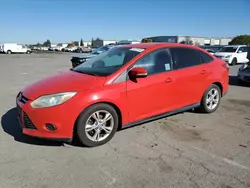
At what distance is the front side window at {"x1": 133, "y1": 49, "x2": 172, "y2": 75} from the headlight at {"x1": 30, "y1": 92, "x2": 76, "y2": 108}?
1.28 metres

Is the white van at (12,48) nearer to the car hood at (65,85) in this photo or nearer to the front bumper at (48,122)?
the car hood at (65,85)

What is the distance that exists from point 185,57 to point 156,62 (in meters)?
0.82

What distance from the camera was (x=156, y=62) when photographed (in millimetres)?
4332

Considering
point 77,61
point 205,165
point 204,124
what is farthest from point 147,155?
point 77,61

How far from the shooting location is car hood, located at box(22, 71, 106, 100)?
142 inches

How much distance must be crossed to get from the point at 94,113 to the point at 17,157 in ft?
4.04

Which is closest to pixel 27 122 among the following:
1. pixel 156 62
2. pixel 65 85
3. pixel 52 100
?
pixel 52 100

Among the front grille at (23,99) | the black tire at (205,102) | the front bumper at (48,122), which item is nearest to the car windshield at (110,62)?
the front bumper at (48,122)

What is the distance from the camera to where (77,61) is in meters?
13.2

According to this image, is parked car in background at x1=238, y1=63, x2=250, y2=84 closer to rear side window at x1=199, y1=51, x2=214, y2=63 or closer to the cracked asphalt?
rear side window at x1=199, y1=51, x2=214, y2=63

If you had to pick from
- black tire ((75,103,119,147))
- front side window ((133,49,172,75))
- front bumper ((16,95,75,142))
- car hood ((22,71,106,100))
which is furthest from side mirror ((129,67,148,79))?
front bumper ((16,95,75,142))

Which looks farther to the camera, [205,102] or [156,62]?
[205,102]

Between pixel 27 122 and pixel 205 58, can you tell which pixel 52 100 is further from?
pixel 205 58

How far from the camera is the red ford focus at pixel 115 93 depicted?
3.50 meters
